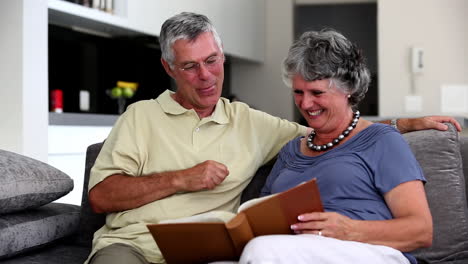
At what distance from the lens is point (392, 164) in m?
1.63

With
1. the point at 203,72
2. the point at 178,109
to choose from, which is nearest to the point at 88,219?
the point at 178,109

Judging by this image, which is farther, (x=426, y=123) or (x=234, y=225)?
(x=426, y=123)

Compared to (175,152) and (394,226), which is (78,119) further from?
(394,226)

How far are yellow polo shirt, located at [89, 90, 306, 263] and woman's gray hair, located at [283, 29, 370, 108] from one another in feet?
1.08

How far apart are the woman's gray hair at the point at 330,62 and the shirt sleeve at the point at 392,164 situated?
178mm

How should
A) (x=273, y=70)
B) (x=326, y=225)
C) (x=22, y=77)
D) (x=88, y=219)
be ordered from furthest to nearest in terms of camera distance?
(x=273, y=70) → (x=22, y=77) → (x=88, y=219) → (x=326, y=225)

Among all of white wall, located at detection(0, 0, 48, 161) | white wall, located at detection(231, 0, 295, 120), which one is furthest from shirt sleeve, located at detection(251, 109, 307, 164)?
white wall, located at detection(231, 0, 295, 120)

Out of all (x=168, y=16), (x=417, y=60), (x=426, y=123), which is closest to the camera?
(x=426, y=123)

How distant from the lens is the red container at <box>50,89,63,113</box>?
13.7ft

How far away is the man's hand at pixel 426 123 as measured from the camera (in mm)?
1906

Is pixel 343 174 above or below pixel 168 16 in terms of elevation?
below

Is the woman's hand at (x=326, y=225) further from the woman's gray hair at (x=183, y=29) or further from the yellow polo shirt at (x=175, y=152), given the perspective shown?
the woman's gray hair at (x=183, y=29)

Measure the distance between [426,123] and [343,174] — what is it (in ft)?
1.27

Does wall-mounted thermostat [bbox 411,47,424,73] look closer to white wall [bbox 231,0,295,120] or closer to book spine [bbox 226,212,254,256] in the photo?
white wall [bbox 231,0,295,120]
